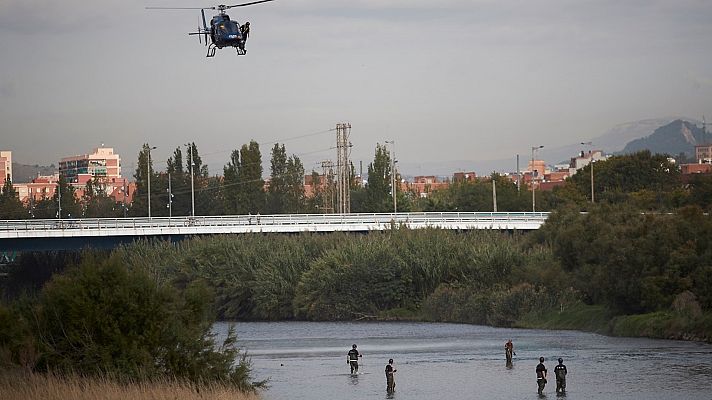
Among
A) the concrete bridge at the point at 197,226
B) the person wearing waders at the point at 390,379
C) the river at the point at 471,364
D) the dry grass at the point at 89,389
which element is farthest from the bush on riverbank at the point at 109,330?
the concrete bridge at the point at 197,226

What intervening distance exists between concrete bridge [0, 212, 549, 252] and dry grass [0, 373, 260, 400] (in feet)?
209

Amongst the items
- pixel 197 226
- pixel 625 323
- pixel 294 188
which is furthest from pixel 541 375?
pixel 294 188

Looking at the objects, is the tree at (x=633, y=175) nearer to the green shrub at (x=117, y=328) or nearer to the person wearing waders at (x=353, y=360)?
the person wearing waders at (x=353, y=360)

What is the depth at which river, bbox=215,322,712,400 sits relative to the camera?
44562 millimetres

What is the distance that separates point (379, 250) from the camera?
90625 mm

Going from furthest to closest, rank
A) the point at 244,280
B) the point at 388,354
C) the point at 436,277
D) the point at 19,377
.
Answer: the point at 244,280
the point at 436,277
the point at 388,354
the point at 19,377

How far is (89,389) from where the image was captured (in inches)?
1287

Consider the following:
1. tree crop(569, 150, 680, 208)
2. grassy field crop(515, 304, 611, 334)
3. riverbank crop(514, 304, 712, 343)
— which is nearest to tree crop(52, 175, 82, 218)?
tree crop(569, 150, 680, 208)

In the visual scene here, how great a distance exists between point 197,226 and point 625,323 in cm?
4510

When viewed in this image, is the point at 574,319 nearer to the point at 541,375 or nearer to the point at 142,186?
the point at 541,375

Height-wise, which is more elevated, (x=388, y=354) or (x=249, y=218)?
(x=249, y=218)

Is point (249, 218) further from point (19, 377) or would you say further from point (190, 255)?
point (19, 377)

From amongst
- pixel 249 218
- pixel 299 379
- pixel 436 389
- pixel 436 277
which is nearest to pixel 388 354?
pixel 299 379

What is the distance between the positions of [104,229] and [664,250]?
48.9m
